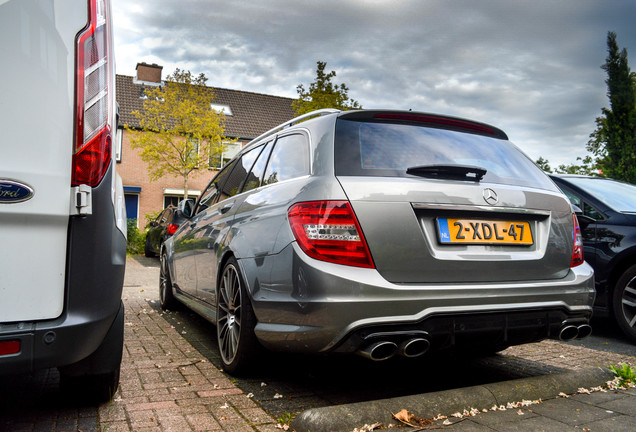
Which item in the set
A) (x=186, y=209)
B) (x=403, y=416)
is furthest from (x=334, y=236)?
(x=186, y=209)

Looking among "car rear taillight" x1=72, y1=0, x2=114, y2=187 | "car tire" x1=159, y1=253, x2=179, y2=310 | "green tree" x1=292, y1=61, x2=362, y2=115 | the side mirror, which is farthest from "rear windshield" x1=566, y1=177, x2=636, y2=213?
"green tree" x1=292, y1=61, x2=362, y2=115

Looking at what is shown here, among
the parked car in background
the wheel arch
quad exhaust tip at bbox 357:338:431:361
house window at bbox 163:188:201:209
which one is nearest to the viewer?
quad exhaust tip at bbox 357:338:431:361

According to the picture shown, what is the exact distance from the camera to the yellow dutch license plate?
2891 millimetres

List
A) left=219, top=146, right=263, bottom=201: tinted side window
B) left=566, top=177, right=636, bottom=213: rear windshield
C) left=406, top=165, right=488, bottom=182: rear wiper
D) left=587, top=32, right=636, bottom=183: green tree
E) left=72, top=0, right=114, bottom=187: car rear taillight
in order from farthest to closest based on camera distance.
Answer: left=587, top=32, right=636, bottom=183: green tree < left=566, top=177, right=636, bottom=213: rear windshield < left=219, top=146, right=263, bottom=201: tinted side window < left=406, top=165, right=488, bottom=182: rear wiper < left=72, top=0, right=114, bottom=187: car rear taillight

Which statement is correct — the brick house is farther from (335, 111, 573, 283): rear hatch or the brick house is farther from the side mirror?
(335, 111, 573, 283): rear hatch

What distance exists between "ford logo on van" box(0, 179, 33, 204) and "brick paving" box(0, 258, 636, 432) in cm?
119

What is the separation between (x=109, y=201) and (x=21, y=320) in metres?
0.61

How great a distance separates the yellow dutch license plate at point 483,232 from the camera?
2.89 m

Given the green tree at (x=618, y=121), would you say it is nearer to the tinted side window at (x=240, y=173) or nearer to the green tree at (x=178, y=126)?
the green tree at (x=178, y=126)

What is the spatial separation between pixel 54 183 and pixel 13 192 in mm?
156

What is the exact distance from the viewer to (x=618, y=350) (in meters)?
4.86

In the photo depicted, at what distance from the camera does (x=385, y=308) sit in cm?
267

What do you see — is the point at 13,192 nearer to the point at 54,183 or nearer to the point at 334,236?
the point at 54,183

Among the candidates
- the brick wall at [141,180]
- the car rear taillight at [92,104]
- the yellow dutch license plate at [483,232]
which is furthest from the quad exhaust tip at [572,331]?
the brick wall at [141,180]
